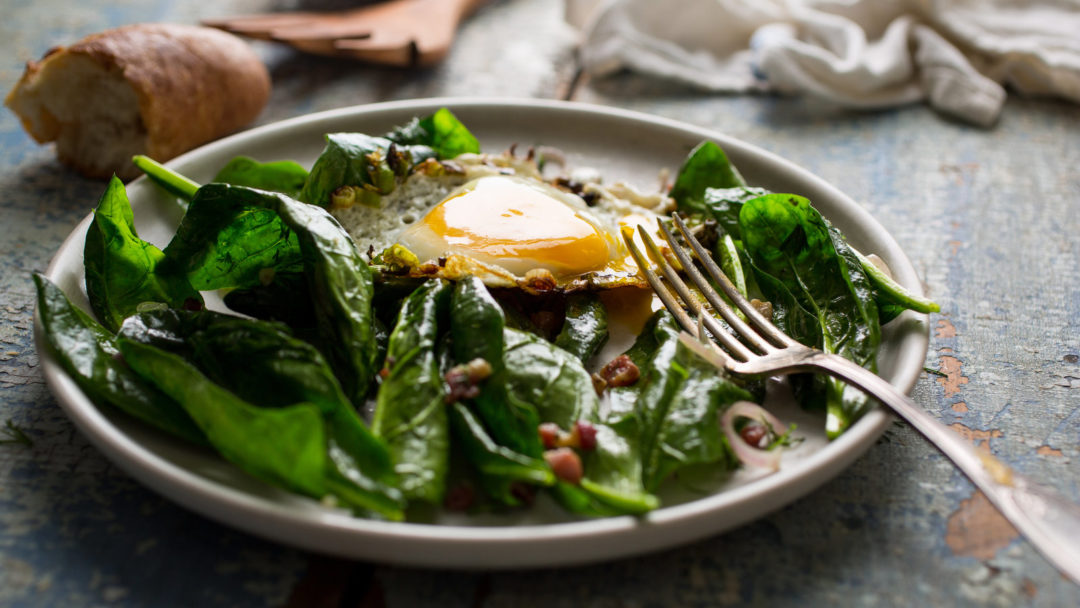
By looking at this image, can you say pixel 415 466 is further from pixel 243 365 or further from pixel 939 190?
pixel 939 190

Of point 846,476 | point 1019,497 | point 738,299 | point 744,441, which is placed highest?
point 1019,497

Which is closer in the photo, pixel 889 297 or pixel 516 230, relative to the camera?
pixel 889 297

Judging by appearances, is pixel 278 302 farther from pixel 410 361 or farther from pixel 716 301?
pixel 716 301

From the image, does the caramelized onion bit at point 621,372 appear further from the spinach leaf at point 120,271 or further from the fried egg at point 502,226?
the spinach leaf at point 120,271

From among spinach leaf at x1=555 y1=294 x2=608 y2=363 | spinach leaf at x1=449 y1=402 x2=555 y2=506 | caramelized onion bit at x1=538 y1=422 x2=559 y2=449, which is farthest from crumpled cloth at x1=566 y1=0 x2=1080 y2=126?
spinach leaf at x1=449 y1=402 x2=555 y2=506

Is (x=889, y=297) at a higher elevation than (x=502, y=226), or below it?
higher

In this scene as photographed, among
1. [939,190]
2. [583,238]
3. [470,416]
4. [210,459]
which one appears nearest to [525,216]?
[583,238]

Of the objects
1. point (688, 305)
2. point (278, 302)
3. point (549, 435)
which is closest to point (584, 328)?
point (688, 305)

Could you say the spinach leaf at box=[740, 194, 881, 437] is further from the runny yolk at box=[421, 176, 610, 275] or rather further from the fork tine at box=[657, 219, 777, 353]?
the runny yolk at box=[421, 176, 610, 275]

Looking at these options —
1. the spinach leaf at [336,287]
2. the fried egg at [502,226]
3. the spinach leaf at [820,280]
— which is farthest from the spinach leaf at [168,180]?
the spinach leaf at [820,280]
